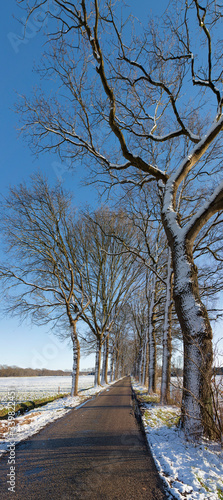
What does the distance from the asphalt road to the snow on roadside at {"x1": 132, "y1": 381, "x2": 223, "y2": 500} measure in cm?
17

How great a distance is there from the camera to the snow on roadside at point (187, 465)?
107 inches

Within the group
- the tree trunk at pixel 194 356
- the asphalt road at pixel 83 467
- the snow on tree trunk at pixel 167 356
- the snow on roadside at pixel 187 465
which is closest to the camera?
the asphalt road at pixel 83 467

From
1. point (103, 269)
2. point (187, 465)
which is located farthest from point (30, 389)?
point (187, 465)

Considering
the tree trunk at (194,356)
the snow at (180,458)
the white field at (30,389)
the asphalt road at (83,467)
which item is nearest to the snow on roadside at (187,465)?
the snow at (180,458)

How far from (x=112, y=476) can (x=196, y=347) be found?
236 cm

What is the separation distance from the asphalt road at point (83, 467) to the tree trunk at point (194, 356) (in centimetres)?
99

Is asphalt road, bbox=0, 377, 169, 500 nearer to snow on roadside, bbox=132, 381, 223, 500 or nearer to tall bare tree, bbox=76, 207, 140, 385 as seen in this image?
snow on roadside, bbox=132, 381, 223, 500

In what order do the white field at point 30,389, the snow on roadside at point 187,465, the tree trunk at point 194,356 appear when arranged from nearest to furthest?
the snow on roadside at point 187,465 → the tree trunk at point 194,356 → the white field at point 30,389

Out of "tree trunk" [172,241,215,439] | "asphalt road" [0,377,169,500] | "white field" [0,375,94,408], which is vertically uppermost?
"tree trunk" [172,241,215,439]

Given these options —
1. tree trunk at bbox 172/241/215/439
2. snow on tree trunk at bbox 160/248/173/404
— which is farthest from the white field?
tree trunk at bbox 172/241/215/439

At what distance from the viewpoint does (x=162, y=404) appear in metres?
8.74

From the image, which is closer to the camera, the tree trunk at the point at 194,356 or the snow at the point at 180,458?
the snow at the point at 180,458

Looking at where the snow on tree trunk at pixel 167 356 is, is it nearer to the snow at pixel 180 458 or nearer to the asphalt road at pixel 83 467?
the snow at pixel 180 458

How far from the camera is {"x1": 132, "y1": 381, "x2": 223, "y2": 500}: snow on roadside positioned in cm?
271
